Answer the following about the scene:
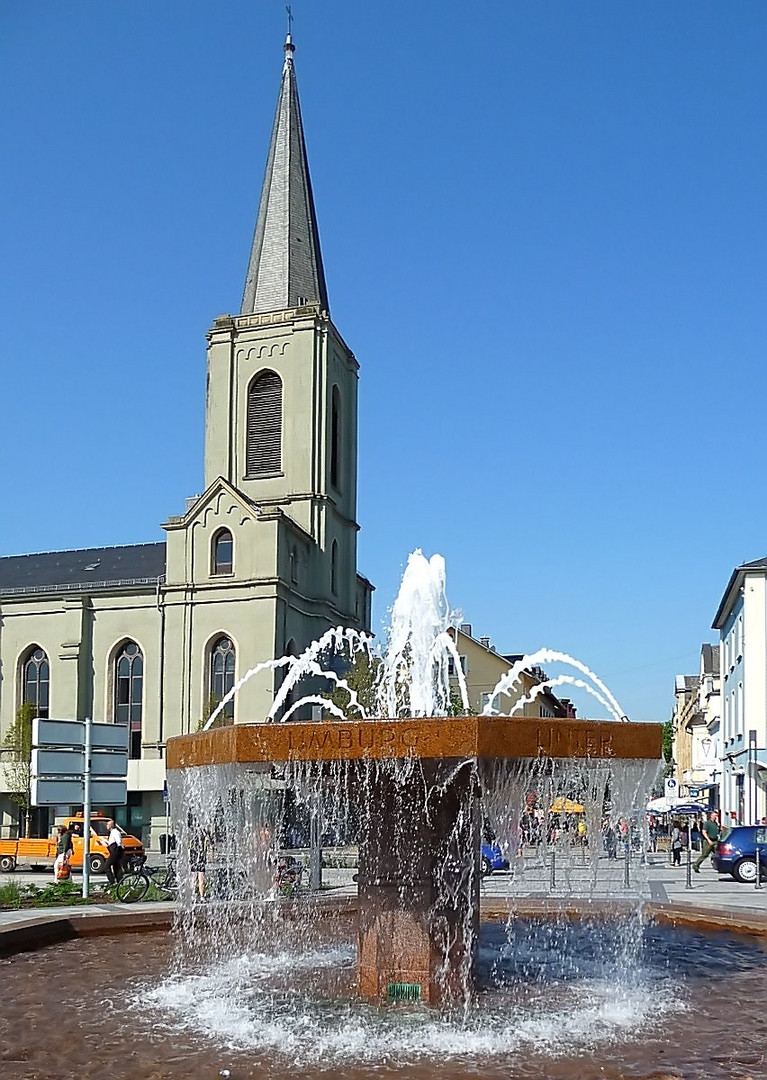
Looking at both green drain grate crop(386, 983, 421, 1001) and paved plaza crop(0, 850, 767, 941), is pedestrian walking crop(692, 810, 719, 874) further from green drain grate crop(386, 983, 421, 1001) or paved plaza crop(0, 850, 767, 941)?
green drain grate crop(386, 983, 421, 1001)

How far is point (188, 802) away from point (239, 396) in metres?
51.5

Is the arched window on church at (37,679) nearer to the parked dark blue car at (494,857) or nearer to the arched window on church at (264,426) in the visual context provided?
the arched window on church at (264,426)

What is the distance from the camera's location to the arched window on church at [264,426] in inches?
2425

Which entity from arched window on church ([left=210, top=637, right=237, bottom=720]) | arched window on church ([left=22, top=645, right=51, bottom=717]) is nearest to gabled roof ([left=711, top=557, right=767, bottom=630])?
arched window on church ([left=210, top=637, right=237, bottom=720])

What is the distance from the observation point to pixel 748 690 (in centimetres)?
4750

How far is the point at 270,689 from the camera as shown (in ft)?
174

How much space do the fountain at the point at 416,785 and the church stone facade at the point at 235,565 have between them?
40464 mm

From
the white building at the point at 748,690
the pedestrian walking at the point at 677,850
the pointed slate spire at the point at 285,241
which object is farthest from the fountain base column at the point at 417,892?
the pointed slate spire at the point at 285,241

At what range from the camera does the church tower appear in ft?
180

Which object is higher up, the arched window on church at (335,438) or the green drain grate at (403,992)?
the arched window on church at (335,438)

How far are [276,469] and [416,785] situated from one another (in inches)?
2011

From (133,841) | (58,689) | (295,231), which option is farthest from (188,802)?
(295,231)

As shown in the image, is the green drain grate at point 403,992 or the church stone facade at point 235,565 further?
the church stone facade at point 235,565

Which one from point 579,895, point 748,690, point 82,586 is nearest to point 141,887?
point 579,895
